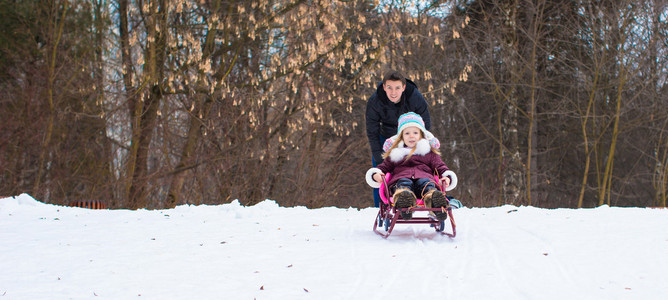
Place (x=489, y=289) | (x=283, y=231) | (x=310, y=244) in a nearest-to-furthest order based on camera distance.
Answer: (x=489, y=289)
(x=310, y=244)
(x=283, y=231)

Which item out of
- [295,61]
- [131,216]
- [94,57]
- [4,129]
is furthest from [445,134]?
[131,216]

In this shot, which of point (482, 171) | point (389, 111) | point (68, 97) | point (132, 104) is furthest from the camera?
point (482, 171)

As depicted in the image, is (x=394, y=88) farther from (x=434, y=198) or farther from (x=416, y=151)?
(x=434, y=198)

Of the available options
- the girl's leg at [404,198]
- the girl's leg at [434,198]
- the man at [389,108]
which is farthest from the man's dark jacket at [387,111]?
the girl's leg at [404,198]

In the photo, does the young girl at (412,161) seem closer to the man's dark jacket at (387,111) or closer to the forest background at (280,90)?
the man's dark jacket at (387,111)

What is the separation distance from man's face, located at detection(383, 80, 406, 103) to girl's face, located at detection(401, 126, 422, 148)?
78cm

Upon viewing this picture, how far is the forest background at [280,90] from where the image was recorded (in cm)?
1155

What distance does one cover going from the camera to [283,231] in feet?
18.4

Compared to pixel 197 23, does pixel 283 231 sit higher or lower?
lower

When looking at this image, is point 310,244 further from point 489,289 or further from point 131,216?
point 131,216

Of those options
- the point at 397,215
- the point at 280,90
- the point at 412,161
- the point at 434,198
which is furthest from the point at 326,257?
the point at 280,90

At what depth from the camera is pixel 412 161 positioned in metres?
5.57

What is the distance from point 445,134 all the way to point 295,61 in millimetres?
9458

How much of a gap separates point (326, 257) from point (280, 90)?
9010mm
